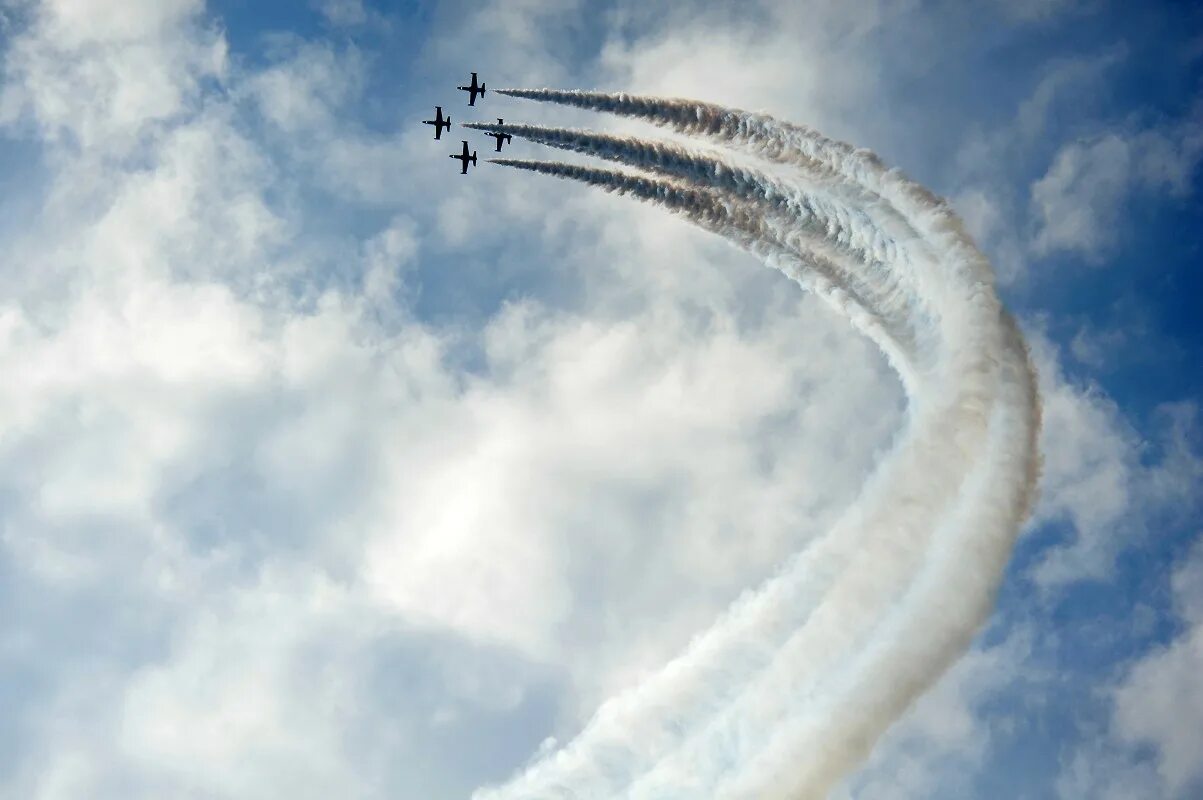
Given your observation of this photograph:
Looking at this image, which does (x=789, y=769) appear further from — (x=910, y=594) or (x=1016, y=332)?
(x=1016, y=332)

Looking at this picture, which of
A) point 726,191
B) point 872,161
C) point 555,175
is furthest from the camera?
point 555,175

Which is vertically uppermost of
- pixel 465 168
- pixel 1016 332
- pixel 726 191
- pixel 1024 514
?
pixel 465 168

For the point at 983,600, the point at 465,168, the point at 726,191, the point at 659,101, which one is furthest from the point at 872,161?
the point at 465,168

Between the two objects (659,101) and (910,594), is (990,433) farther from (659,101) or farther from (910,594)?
(659,101)

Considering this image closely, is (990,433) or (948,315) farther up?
(948,315)

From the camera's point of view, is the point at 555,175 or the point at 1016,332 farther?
the point at 555,175

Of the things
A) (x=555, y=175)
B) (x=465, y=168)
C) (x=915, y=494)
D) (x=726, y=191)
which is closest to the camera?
(x=915, y=494)

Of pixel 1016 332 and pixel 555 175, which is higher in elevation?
pixel 555 175

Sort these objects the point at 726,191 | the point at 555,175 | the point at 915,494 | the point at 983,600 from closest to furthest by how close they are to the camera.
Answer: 1. the point at 983,600
2. the point at 915,494
3. the point at 726,191
4. the point at 555,175

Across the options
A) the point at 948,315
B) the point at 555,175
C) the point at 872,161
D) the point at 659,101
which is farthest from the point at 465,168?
the point at 948,315
